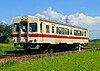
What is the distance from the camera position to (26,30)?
90.8 ft

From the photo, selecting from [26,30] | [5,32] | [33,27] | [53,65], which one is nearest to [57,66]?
[53,65]

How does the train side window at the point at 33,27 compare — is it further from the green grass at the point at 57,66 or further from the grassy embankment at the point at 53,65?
the green grass at the point at 57,66

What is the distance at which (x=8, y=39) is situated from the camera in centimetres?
6688

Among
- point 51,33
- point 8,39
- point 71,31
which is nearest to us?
point 51,33

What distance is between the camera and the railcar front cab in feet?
89.3

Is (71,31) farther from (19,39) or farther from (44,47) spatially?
(19,39)

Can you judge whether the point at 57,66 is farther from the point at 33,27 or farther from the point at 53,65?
the point at 33,27

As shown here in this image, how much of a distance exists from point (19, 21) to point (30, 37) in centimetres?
196

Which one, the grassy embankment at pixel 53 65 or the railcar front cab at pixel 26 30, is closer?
the grassy embankment at pixel 53 65

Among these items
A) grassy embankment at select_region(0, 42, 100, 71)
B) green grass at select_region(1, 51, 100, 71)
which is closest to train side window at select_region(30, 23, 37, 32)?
grassy embankment at select_region(0, 42, 100, 71)

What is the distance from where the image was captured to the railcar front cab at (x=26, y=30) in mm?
27220

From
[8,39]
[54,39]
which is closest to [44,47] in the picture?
[54,39]

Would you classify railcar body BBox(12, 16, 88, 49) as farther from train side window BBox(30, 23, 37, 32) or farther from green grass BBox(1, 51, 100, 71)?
green grass BBox(1, 51, 100, 71)

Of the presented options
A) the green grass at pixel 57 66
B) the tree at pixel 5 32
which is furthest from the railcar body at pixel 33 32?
the tree at pixel 5 32
